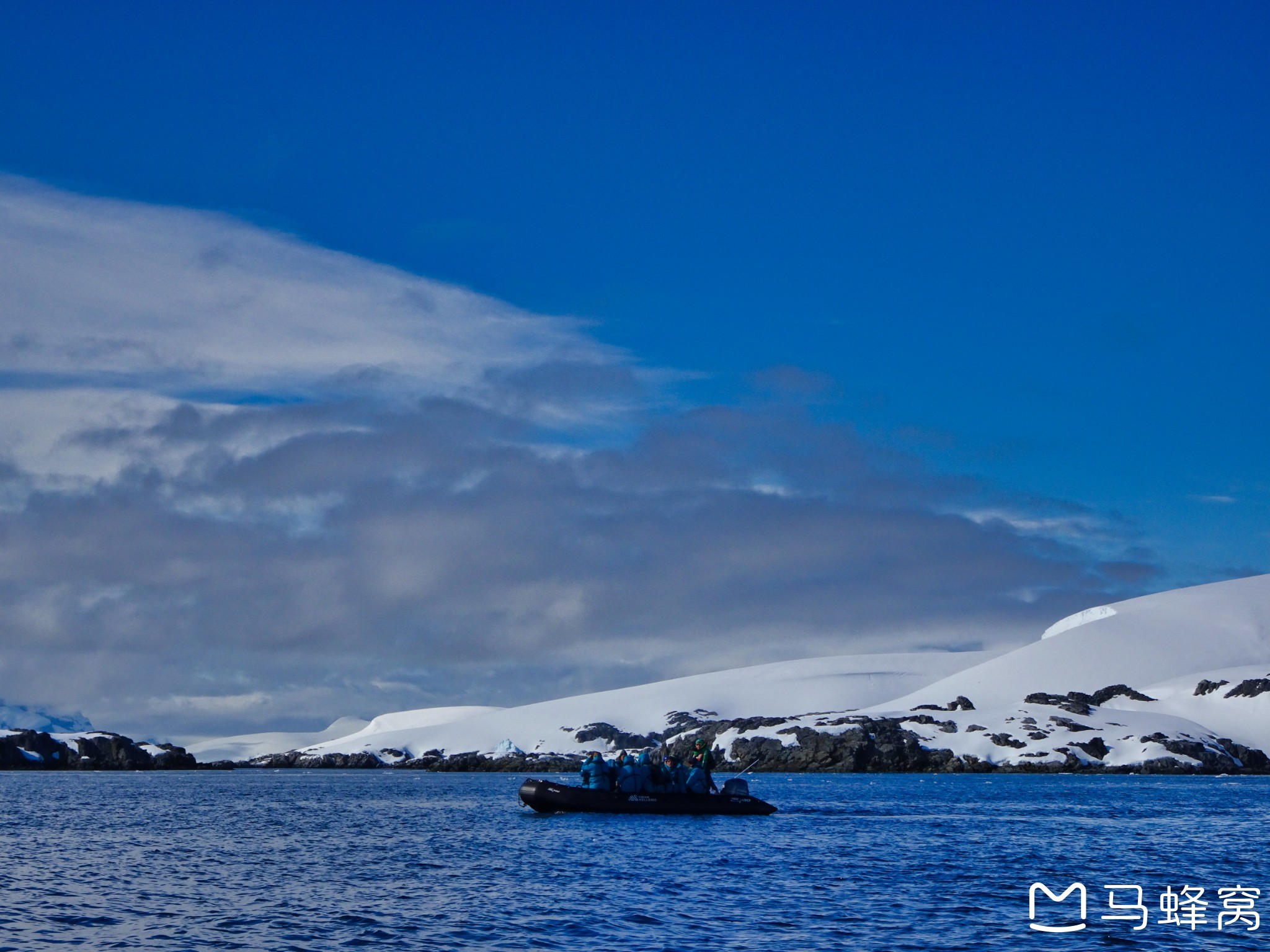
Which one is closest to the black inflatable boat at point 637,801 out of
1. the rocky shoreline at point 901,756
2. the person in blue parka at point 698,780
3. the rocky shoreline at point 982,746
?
the person in blue parka at point 698,780

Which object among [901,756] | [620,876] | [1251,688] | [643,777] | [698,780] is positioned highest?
[1251,688]

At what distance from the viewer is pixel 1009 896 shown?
40.3 meters

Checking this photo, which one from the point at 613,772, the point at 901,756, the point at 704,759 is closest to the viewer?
the point at 613,772

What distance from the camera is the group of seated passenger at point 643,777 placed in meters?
73.2

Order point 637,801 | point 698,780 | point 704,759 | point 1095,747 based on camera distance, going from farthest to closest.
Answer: point 1095,747, point 704,759, point 698,780, point 637,801

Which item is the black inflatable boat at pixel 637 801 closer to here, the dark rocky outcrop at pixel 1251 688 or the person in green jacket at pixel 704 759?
the person in green jacket at pixel 704 759

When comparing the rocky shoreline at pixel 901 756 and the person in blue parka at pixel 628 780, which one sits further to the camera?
the rocky shoreline at pixel 901 756

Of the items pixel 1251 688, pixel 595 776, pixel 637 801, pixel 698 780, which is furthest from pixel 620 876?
pixel 1251 688

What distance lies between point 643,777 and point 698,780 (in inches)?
128

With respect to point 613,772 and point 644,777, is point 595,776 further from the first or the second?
point 644,777

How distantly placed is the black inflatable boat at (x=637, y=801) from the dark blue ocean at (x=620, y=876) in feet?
3.43

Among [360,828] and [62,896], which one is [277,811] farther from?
[62,896]

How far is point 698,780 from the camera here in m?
74.2

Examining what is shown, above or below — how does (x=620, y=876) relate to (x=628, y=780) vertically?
below
